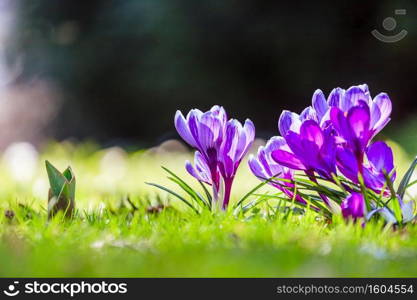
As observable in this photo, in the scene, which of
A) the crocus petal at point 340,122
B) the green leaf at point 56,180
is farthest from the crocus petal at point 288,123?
the green leaf at point 56,180

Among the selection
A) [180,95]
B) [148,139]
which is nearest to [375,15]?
[180,95]

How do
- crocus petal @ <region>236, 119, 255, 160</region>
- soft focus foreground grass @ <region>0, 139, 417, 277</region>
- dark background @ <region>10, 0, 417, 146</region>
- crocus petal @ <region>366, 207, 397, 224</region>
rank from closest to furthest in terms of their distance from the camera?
soft focus foreground grass @ <region>0, 139, 417, 277</region> < crocus petal @ <region>366, 207, 397, 224</region> < crocus petal @ <region>236, 119, 255, 160</region> < dark background @ <region>10, 0, 417, 146</region>

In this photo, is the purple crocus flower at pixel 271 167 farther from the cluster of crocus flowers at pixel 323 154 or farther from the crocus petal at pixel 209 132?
the crocus petal at pixel 209 132

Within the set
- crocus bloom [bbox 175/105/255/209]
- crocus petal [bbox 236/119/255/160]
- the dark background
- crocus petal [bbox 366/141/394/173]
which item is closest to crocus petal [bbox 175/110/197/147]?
crocus bloom [bbox 175/105/255/209]

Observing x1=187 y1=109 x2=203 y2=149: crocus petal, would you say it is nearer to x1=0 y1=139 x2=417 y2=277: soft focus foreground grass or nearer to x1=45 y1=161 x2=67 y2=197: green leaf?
x1=0 y1=139 x2=417 y2=277: soft focus foreground grass

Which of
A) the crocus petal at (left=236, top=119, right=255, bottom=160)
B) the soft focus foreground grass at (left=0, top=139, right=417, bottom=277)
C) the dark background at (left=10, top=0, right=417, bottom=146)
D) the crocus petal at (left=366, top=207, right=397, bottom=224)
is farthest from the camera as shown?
the dark background at (left=10, top=0, right=417, bottom=146)

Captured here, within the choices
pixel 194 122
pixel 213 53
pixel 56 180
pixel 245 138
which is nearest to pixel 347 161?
pixel 245 138

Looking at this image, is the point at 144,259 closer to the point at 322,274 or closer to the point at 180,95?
the point at 322,274
